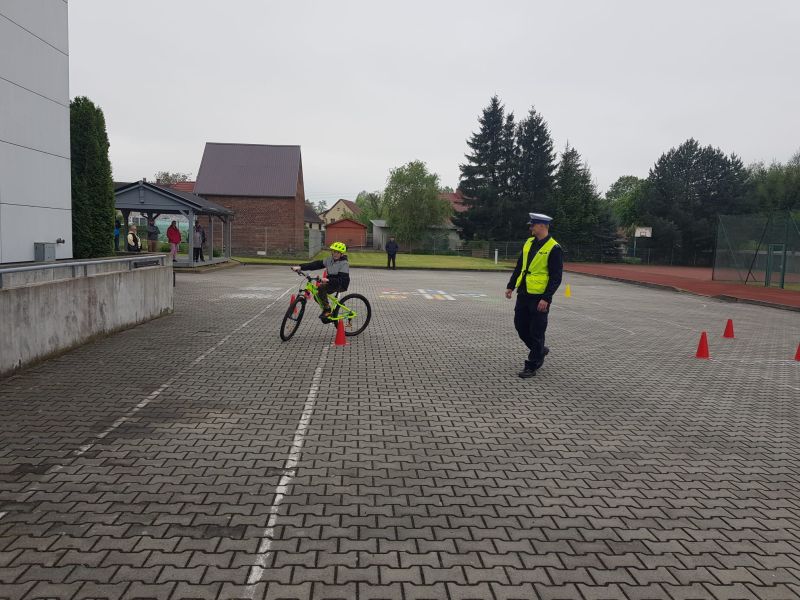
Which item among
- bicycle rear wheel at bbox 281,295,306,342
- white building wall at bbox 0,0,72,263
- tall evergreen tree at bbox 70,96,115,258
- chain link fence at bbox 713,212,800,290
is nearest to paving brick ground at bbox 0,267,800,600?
bicycle rear wheel at bbox 281,295,306,342

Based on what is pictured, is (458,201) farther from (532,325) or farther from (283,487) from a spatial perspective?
(283,487)

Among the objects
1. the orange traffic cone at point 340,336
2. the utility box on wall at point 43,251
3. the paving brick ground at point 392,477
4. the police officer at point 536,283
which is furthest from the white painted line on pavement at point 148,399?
the police officer at point 536,283

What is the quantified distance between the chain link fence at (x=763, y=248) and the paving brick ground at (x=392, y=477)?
2153cm

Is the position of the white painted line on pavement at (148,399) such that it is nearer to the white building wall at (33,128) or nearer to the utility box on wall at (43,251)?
the utility box on wall at (43,251)

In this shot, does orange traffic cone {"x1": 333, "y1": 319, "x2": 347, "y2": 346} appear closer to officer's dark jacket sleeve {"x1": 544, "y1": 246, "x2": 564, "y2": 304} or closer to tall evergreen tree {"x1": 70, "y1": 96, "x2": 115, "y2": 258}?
officer's dark jacket sleeve {"x1": 544, "y1": 246, "x2": 564, "y2": 304}

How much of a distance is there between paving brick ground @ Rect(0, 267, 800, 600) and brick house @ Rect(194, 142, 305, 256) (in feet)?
129

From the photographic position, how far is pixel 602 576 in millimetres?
3057

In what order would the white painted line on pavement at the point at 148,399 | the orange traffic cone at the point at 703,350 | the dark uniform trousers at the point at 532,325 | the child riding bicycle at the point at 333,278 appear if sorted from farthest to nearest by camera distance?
the child riding bicycle at the point at 333,278 → the orange traffic cone at the point at 703,350 → the dark uniform trousers at the point at 532,325 → the white painted line on pavement at the point at 148,399

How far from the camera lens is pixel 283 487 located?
13.1ft

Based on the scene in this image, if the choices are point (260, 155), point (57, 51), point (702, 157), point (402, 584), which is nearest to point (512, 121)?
point (702, 157)

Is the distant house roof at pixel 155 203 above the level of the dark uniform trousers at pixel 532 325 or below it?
above

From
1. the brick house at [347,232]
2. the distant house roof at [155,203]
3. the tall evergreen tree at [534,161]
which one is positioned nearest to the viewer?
the distant house roof at [155,203]

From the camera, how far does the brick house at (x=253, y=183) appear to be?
47.9 meters

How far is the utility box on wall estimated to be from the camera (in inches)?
424
